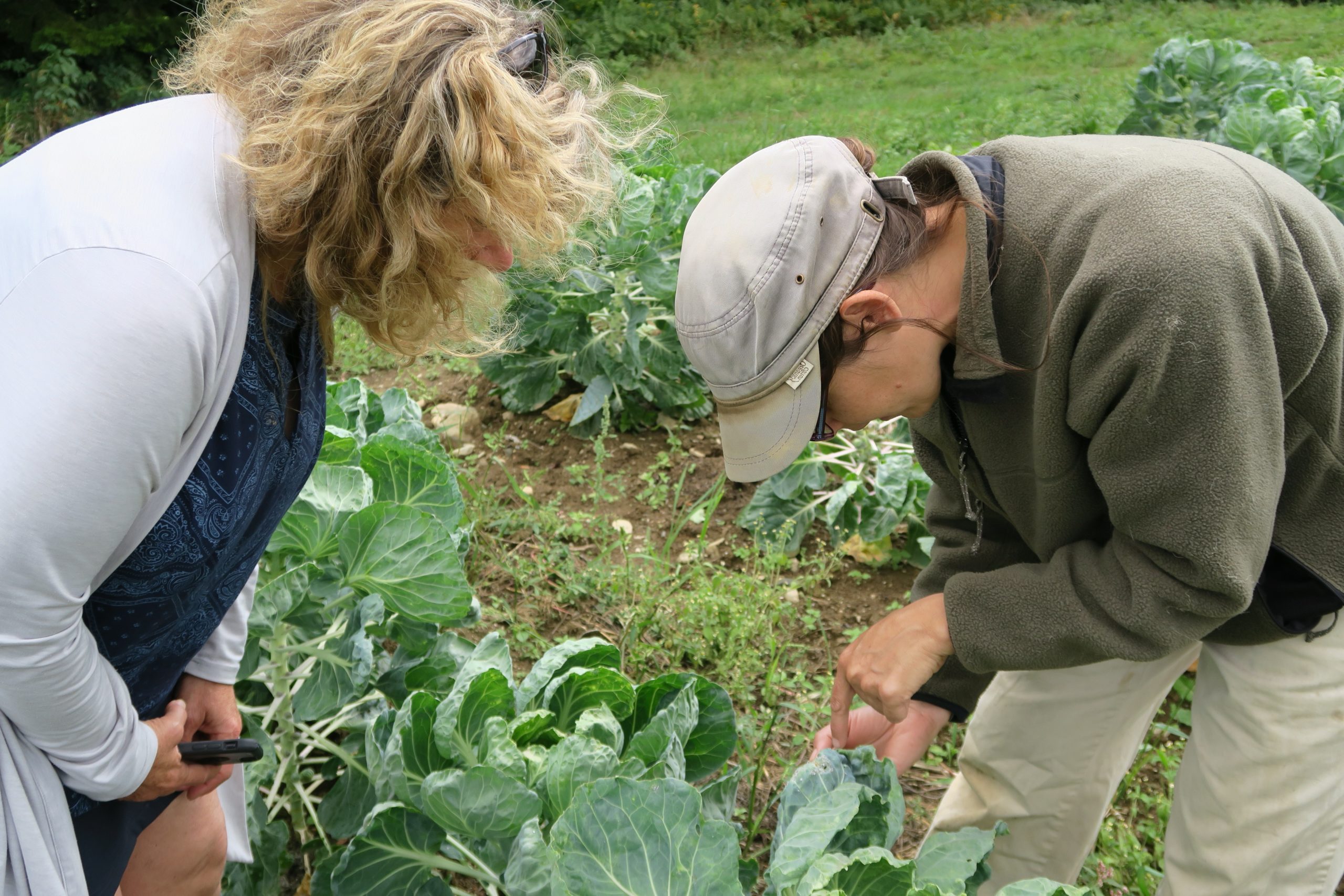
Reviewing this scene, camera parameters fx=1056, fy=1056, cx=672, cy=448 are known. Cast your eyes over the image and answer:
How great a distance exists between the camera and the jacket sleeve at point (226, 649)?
183 cm

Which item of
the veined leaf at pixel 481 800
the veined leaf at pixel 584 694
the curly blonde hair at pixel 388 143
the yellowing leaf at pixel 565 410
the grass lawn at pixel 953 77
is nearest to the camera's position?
the curly blonde hair at pixel 388 143

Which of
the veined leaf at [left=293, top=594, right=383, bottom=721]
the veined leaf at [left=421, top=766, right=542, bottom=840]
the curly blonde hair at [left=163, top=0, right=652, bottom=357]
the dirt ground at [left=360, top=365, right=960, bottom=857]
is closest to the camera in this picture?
the curly blonde hair at [left=163, top=0, right=652, bottom=357]

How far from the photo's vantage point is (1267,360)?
135cm

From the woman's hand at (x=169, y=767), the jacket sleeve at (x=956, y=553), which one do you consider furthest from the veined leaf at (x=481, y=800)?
the jacket sleeve at (x=956, y=553)

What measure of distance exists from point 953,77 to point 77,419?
1114cm

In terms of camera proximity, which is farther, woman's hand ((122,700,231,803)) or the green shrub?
the green shrub

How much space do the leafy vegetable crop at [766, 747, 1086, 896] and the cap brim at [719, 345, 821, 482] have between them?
0.55 metres

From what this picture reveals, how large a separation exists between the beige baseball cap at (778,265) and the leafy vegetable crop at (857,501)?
5.49 ft

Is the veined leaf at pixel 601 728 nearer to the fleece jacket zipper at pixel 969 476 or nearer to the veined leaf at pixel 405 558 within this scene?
the veined leaf at pixel 405 558

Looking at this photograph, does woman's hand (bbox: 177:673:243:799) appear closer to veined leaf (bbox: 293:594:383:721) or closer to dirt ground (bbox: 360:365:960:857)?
veined leaf (bbox: 293:594:383:721)

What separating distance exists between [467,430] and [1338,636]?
10.2ft

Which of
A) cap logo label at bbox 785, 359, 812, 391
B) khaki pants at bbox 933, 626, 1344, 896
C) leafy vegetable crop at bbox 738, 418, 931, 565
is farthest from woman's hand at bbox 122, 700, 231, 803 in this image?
leafy vegetable crop at bbox 738, 418, 931, 565

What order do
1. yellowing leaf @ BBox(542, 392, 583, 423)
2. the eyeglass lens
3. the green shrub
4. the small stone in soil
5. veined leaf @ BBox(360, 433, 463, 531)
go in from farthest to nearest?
1. the green shrub
2. yellowing leaf @ BBox(542, 392, 583, 423)
3. the small stone in soil
4. veined leaf @ BBox(360, 433, 463, 531)
5. the eyeglass lens

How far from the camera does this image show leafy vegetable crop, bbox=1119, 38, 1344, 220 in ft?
13.5
